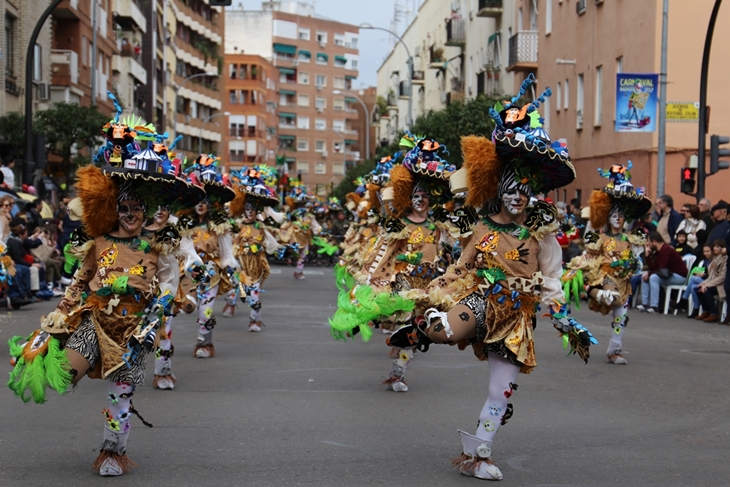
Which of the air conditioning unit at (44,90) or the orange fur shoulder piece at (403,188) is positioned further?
the air conditioning unit at (44,90)

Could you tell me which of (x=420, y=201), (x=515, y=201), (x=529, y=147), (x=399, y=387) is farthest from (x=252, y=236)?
(x=529, y=147)

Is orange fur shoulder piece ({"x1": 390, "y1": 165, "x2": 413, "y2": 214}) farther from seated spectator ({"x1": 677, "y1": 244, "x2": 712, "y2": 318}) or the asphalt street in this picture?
seated spectator ({"x1": 677, "y1": 244, "x2": 712, "y2": 318})

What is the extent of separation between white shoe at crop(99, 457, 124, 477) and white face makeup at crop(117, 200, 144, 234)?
1520 millimetres

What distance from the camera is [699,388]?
11.0m

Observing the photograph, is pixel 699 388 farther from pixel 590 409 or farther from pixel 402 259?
pixel 402 259

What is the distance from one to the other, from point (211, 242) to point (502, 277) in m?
6.61

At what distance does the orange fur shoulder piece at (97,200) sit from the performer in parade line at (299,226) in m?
21.0

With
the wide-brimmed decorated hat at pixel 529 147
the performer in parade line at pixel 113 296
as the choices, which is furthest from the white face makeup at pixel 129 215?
the wide-brimmed decorated hat at pixel 529 147

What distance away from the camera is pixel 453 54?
65.1m

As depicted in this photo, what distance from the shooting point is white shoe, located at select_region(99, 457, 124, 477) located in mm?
6906

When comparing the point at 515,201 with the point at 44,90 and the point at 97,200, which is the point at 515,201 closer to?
the point at 97,200

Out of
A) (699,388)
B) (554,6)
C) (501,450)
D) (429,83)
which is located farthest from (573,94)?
(429,83)

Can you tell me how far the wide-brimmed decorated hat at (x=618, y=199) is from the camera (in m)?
12.9

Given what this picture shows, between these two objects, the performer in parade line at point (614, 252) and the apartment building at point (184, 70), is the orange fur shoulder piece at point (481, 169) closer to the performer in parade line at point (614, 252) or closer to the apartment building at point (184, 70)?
the performer in parade line at point (614, 252)
